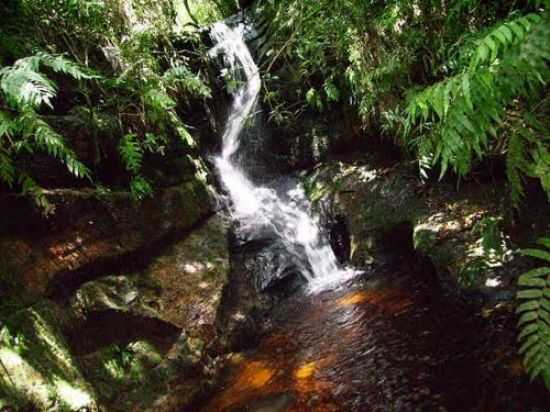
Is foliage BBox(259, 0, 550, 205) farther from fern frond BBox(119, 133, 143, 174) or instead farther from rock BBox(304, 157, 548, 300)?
fern frond BBox(119, 133, 143, 174)

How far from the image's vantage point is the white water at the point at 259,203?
6.18 m

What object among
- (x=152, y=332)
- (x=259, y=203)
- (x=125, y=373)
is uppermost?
(x=259, y=203)

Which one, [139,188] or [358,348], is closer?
[358,348]

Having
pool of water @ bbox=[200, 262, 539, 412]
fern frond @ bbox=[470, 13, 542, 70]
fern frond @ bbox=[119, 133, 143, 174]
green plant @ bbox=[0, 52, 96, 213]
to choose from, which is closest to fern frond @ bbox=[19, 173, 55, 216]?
green plant @ bbox=[0, 52, 96, 213]

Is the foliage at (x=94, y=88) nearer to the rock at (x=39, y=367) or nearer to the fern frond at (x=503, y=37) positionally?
the rock at (x=39, y=367)

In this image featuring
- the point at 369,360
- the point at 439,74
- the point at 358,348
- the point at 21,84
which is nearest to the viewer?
the point at 21,84

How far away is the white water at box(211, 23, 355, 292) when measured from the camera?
618 cm

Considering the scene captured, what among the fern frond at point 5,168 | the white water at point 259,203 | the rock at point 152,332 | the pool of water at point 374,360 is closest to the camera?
the pool of water at point 374,360

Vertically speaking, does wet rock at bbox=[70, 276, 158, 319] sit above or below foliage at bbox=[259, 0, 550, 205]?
below

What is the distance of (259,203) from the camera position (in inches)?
→ 294

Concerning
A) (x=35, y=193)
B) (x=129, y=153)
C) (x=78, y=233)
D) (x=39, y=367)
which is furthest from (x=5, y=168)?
(x=39, y=367)

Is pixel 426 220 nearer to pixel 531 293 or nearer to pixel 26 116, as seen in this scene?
pixel 531 293

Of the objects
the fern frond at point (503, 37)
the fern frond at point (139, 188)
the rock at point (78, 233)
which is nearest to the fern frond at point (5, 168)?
the rock at point (78, 233)

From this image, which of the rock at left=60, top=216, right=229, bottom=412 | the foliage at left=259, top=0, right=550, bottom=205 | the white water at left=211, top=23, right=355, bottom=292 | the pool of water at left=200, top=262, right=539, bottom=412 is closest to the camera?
the foliage at left=259, top=0, right=550, bottom=205
